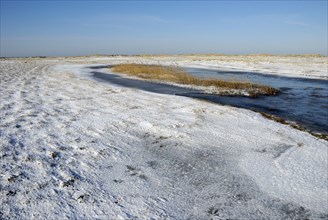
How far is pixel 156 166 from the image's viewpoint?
637cm

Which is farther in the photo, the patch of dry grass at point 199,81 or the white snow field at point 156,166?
the patch of dry grass at point 199,81

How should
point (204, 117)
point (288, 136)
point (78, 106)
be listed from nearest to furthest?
point (288, 136) → point (204, 117) → point (78, 106)

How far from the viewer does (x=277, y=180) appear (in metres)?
5.93

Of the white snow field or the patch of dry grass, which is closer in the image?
the white snow field

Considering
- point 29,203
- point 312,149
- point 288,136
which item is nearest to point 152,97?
point 288,136

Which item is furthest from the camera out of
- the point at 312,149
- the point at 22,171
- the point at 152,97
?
the point at 152,97

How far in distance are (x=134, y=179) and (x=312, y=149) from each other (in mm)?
4654

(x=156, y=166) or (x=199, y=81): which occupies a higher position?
(x=199, y=81)

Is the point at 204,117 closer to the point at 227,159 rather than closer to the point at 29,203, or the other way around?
the point at 227,159

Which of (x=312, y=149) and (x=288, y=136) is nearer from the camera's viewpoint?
(x=312, y=149)

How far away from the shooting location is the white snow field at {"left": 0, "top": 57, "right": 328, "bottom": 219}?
4.75 m

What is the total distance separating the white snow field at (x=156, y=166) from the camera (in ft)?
15.6

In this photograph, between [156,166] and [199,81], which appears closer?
[156,166]

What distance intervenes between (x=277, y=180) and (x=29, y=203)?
4425mm
